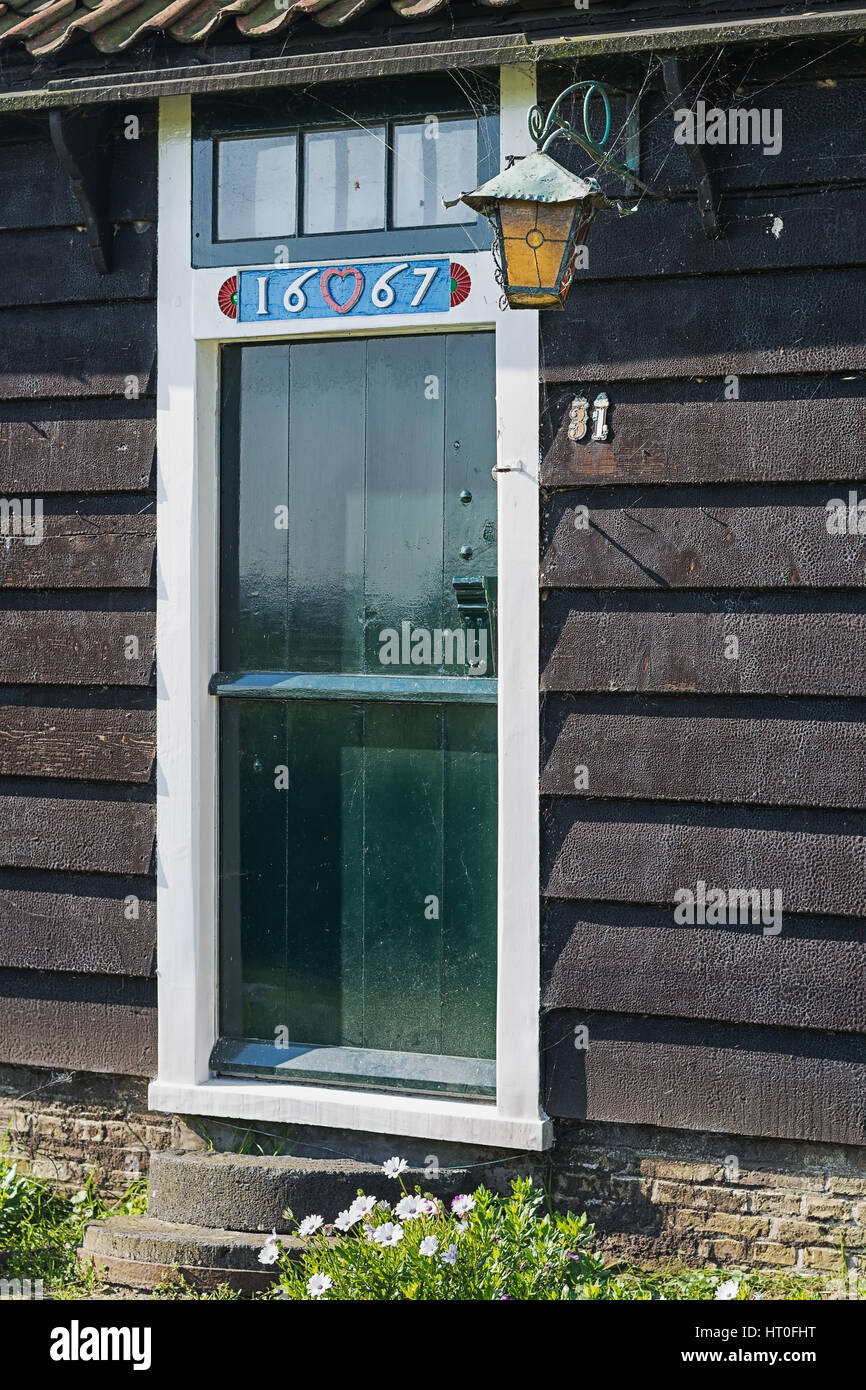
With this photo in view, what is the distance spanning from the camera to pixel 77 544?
4.36 metres

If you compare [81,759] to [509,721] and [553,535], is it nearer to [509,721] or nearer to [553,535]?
[509,721]

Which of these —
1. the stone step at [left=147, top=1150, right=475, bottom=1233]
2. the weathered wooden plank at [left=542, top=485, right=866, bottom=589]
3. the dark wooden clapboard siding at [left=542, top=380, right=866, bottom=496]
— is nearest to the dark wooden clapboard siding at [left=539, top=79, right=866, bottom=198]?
the dark wooden clapboard siding at [left=542, top=380, right=866, bottom=496]

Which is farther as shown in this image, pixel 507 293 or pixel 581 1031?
pixel 581 1031

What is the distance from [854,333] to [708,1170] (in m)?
2.48

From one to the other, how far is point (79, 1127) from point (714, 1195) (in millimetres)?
2141

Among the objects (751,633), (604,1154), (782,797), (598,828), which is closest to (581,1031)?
(604,1154)

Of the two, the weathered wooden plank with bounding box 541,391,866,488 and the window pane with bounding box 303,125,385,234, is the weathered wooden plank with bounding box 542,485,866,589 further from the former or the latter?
the window pane with bounding box 303,125,385,234

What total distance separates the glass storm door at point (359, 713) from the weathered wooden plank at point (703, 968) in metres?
0.29

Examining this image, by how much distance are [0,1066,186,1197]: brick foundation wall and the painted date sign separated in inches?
103

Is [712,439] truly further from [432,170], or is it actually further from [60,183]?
[60,183]

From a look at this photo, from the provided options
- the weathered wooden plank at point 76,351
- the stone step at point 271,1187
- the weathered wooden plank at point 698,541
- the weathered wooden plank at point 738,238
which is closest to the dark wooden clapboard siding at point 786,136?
the weathered wooden plank at point 738,238

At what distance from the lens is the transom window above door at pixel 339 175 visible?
4.00 meters

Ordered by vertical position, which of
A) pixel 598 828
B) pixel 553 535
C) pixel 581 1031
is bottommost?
pixel 581 1031

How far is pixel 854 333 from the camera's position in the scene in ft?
12.0
